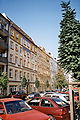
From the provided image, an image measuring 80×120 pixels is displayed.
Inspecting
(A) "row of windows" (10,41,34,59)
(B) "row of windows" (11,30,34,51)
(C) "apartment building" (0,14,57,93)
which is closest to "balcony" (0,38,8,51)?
(C) "apartment building" (0,14,57,93)

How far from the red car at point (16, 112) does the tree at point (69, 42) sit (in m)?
10.2

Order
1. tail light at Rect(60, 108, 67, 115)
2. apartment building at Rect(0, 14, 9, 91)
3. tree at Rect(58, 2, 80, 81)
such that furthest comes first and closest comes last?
apartment building at Rect(0, 14, 9, 91)
tree at Rect(58, 2, 80, 81)
tail light at Rect(60, 108, 67, 115)

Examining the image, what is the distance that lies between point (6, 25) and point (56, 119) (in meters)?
27.3

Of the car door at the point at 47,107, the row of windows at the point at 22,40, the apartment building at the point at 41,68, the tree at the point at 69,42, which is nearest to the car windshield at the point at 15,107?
the car door at the point at 47,107

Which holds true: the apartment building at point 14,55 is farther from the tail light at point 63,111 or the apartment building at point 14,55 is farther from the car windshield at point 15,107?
the car windshield at point 15,107

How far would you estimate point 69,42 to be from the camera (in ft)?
55.3

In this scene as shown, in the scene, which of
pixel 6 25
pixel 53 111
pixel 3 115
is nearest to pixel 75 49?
pixel 53 111

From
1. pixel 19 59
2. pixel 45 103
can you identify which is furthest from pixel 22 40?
pixel 45 103

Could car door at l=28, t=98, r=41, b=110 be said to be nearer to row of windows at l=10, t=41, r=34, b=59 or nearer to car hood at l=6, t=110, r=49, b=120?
car hood at l=6, t=110, r=49, b=120

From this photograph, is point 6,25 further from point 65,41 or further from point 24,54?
point 65,41

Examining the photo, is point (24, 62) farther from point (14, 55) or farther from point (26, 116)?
point (26, 116)

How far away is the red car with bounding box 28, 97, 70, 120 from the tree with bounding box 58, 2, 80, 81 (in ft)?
25.3

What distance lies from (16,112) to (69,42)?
39.1ft

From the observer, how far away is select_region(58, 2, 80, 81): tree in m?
16.4
